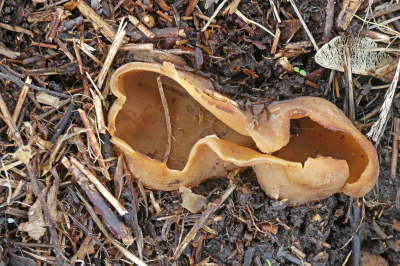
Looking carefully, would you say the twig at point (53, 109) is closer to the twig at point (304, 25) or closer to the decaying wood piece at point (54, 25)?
the decaying wood piece at point (54, 25)

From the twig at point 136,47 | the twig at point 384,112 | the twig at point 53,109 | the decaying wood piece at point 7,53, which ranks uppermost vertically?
the twig at point 136,47

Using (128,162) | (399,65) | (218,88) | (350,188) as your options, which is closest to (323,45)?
(399,65)

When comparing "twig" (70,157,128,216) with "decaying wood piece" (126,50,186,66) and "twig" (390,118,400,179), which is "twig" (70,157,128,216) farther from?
"twig" (390,118,400,179)

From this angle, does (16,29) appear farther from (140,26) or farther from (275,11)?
(275,11)

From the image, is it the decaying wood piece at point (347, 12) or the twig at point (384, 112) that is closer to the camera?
the decaying wood piece at point (347, 12)

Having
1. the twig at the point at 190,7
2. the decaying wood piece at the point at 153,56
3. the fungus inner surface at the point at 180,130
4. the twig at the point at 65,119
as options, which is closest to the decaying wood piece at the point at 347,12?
the fungus inner surface at the point at 180,130

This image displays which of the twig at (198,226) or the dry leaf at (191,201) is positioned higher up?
the dry leaf at (191,201)

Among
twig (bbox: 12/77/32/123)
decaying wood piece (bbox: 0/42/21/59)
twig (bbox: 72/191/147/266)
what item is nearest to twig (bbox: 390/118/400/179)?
twig (bbox: 72/191/147/266)
